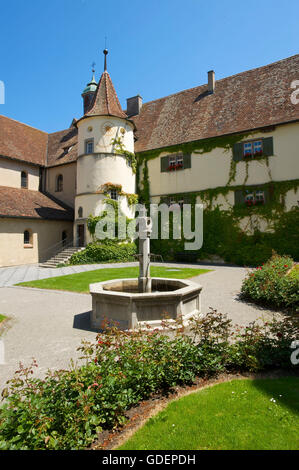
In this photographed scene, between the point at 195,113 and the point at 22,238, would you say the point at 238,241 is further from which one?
the point at 22,238

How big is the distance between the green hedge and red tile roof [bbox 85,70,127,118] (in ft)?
35.3

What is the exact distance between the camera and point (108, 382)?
3.51m

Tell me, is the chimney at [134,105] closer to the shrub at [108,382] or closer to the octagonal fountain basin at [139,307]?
the octagonal fountain basin at [139,307]

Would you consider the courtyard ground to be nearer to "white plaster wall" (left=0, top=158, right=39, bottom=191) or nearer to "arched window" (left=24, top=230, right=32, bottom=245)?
"arched window" (left=24, top=230, right=32, bottom=245)

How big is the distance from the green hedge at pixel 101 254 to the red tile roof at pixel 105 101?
423 inches

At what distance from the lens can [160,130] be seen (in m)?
25.7

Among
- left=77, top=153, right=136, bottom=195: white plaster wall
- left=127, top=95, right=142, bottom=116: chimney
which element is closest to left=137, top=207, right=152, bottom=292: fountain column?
left=77, top=153, right=136, bottom=195: white plaster wall

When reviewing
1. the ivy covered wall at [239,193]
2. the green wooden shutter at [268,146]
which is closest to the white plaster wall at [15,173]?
the ivy covered wall at [239,193]

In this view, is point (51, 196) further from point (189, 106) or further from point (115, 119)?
point (189, 106)

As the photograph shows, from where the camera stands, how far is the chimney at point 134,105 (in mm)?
29297

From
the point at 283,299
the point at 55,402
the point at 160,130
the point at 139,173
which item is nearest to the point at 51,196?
the point at 139,173

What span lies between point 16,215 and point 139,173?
10.8 metres

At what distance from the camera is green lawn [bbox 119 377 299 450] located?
2932mm

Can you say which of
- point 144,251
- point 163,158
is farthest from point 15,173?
point 144,251
